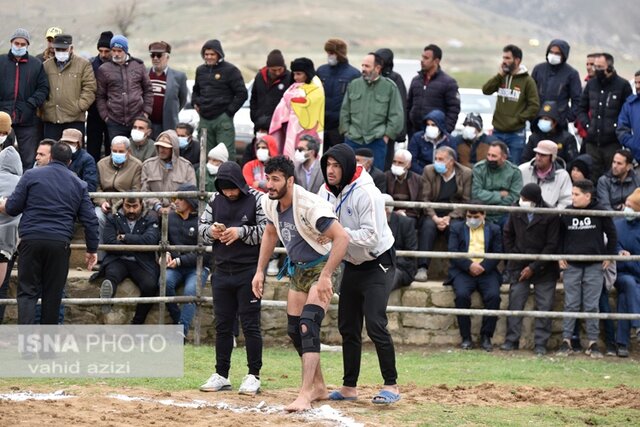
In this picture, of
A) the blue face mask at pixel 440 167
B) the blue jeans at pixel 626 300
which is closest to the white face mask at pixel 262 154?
the blue face mask at pixel 440 167

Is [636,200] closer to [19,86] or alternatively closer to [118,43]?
[118,43]

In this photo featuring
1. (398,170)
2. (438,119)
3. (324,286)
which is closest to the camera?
(324,286)

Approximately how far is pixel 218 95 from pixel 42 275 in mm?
4976

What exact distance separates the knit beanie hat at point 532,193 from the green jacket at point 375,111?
2103mm

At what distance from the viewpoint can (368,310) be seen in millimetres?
9570

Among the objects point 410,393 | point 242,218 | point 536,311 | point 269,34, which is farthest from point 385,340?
point 269,34

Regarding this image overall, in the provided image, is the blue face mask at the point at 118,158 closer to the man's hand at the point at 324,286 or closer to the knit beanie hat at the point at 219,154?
the knit beanie hat at the point at 219,154

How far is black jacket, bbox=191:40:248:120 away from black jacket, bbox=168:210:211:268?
9.22 ft

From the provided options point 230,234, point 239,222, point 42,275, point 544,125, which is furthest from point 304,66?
point 230,234

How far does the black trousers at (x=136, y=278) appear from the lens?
13.1 meters

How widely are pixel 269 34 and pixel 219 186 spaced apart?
49463 mm

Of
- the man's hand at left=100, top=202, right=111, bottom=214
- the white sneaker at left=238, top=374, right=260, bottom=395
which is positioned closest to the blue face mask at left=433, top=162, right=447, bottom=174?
the man's hand at left=100, top=202, right=111, bottom=214

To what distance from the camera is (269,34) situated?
5888cm

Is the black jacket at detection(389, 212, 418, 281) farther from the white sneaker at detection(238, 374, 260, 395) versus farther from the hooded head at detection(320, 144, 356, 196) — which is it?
the hooded head at detection(320, 144, 356, 196)
